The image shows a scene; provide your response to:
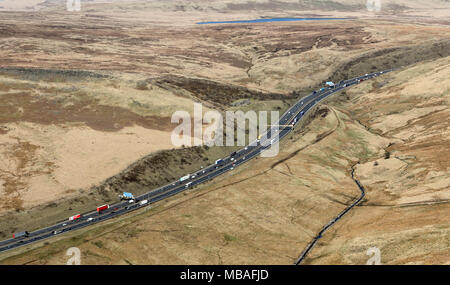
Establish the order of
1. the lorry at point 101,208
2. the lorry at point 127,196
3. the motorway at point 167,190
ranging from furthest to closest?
the lorry at point 127,196 < the lorry at point 101,208 < the motorway at point 167,190

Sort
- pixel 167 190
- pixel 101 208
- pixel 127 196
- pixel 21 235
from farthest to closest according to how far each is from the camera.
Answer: pixel 167 190 < pixel 127 196 < pixel 101 208 < pixel 21 235

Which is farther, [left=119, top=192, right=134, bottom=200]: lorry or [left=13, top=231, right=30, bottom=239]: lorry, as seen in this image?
[left=119, top=192, right=134, bottom=200]: lorry

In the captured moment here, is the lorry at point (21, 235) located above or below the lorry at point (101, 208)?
below

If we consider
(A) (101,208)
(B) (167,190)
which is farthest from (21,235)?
(B) (167,190)

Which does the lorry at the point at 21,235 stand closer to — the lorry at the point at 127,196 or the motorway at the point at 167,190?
the motorway at the point at 167,190

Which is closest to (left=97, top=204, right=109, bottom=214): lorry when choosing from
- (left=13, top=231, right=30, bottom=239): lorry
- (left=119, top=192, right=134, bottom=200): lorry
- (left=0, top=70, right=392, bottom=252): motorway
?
(left=0, top=70, right=392, bottom=252): motorway

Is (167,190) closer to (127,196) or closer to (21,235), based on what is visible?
(127,196)

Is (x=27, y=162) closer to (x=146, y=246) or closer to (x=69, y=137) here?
(x=69, y=137)

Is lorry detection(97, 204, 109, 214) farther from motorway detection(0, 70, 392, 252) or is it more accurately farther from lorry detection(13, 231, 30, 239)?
lorry detection(13, 231, 30, 239)

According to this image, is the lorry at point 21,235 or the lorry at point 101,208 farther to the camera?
the lorry at point 101,208

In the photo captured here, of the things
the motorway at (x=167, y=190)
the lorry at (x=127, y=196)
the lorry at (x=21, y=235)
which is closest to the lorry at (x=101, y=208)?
the motorway at (x=167, y=190)
